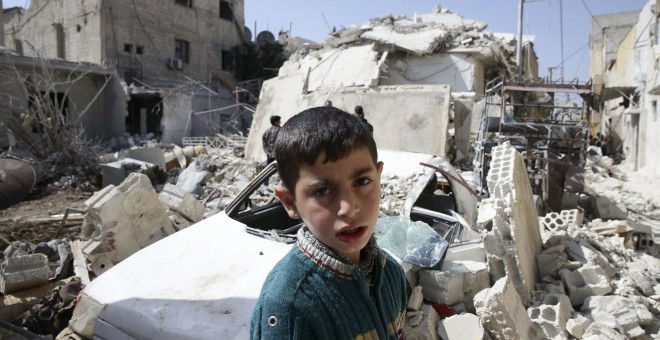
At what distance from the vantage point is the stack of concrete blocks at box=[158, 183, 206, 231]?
5594 mm

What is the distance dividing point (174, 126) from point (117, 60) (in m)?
5.58

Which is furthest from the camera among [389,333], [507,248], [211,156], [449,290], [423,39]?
[423,39]

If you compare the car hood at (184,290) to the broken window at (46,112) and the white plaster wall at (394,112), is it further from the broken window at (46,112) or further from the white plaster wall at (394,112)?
the broken window at (46,112)

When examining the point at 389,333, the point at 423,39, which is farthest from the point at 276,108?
the point at 389,333

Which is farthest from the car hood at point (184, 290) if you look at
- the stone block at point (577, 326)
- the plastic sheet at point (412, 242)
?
the stone block at point (577, 326)

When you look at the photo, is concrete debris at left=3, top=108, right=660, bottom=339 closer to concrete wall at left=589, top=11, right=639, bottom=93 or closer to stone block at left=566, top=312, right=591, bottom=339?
stone block at left=566, top=312, right=591, bottom=339

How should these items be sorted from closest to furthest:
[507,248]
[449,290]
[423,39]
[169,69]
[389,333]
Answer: [389,333] < [449,290] < [507,248] < [423,39] < [169,69]

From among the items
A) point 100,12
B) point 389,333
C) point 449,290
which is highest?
point 100,12

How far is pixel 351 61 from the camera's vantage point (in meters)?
14.6

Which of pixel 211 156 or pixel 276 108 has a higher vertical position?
pixel 276 108

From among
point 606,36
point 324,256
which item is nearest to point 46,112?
point 324,256

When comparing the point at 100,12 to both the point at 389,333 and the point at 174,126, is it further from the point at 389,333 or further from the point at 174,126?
the point at 389,333

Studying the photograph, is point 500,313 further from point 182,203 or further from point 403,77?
point 403,77

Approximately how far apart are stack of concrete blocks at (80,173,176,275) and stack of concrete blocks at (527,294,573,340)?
384 cm
